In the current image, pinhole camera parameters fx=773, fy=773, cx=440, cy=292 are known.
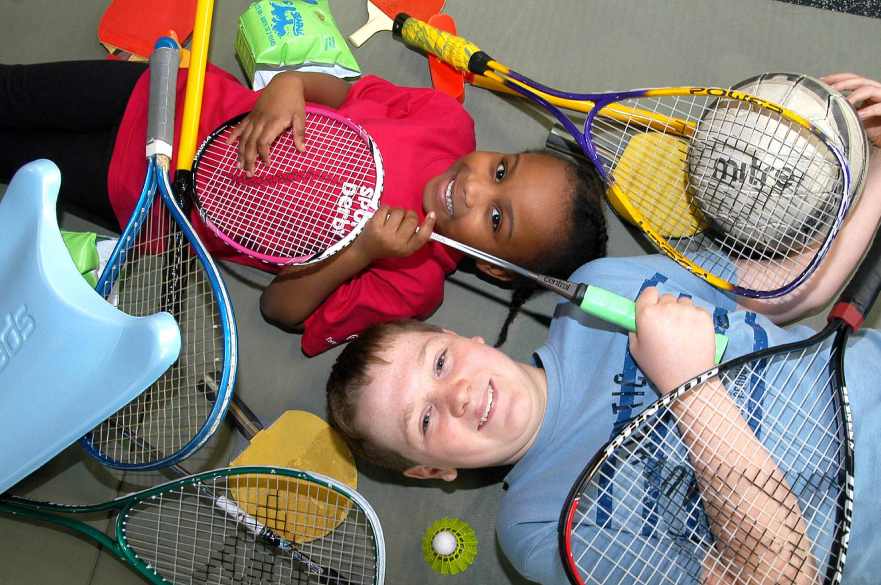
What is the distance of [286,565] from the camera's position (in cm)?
142

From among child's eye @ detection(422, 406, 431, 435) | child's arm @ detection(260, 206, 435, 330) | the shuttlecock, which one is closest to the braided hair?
child's arm @ detection(260, 206, 435, 330)

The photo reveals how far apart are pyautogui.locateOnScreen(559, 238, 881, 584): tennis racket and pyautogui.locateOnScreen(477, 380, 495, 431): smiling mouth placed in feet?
0.65

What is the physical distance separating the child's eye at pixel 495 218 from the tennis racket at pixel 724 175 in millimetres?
203

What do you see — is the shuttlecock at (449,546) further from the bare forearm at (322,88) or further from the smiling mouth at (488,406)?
the bare forearm at (322,88)

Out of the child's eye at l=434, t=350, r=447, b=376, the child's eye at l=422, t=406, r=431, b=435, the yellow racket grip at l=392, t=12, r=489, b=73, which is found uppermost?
the yellow racket grip at l=392, t=12, r=489, b=73

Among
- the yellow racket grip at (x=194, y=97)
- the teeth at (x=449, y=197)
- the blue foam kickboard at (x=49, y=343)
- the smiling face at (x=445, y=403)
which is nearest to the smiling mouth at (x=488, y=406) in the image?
the smiling face at (x=445, y=403)

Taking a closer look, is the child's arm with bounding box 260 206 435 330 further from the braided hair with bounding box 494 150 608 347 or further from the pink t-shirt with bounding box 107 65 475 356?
the braided hair with bounding box 494 150 608 347

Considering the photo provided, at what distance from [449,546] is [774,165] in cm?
94

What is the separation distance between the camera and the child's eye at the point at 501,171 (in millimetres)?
1494

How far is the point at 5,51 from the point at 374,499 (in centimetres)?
137

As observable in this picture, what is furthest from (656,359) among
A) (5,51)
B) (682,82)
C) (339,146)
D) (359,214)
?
(5,51)

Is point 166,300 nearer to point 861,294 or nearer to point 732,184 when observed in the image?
point 732,184

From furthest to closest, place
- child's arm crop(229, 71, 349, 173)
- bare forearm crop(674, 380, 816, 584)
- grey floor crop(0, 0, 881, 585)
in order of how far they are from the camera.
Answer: grey floor crop(0, 0, 881, 585) < child's arm crop(229, 71, 349, 173) < bare forearm crop(674, 380, 816, 584)

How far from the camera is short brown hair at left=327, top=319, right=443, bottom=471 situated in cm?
129
